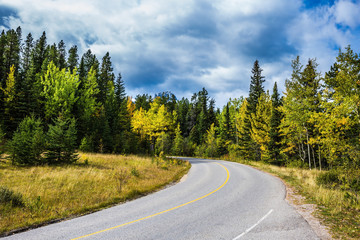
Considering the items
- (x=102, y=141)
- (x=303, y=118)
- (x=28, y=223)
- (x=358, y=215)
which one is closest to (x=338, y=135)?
(x=303, y=118)

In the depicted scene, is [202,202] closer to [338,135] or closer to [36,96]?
[338,135]

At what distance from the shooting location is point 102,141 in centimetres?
2895

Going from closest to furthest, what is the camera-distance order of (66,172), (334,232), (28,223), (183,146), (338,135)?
(334,232) → (28,223) → (66,172) → (338,135) → (183,146)

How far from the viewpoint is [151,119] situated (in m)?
38.8

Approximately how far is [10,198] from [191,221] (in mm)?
8530

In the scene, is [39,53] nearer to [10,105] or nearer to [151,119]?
[10,105]

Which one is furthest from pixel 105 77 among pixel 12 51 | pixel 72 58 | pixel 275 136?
pixel 275 136

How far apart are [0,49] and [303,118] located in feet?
208

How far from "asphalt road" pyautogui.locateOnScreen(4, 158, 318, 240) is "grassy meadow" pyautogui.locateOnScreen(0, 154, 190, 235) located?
40.2 inches

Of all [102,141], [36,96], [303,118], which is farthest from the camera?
[36,96]

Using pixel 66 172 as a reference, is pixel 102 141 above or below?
above

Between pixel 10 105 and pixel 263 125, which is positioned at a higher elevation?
pixel 10 105

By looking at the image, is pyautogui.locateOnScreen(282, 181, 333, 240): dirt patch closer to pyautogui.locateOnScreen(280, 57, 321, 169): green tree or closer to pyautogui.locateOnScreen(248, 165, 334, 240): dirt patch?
pyautogui.locateOnScreen(248, 165, 334, 240): dirt patch

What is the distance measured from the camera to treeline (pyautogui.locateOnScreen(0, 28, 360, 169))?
16109 mm
